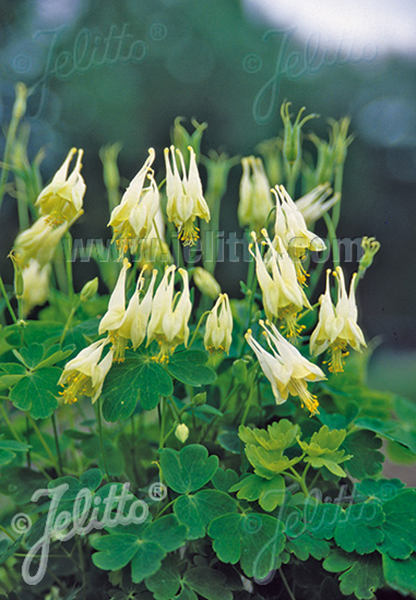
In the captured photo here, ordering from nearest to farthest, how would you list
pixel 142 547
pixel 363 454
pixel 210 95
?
pixel 142 547 < pixel 363 454 < pixel 210 95

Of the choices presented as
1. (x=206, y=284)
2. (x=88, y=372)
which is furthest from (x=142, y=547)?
(x=206, y=284)

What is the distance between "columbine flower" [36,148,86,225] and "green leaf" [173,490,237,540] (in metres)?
0.27

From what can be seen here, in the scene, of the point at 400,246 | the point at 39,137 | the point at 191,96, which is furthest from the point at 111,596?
the point at 400,246

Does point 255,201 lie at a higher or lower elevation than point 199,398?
higher

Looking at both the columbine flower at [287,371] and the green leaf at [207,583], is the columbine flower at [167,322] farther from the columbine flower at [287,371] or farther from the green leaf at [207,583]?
the green leaf at [207,583]

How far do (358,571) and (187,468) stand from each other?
0.16m

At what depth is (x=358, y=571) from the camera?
1.46 ft

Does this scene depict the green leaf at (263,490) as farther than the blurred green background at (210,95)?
No

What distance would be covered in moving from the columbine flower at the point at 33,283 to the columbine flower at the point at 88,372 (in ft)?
0.68

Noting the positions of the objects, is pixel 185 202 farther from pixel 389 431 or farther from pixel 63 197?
pixel 389 431

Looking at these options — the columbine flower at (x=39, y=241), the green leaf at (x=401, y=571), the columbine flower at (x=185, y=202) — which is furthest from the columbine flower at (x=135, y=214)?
the green leaf at (x=401, y=571)

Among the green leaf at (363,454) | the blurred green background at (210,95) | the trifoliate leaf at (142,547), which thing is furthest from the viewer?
the blurred green background at (210,95)

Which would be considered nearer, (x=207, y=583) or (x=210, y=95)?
(x=207, y=583)

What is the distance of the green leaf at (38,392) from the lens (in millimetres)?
474
